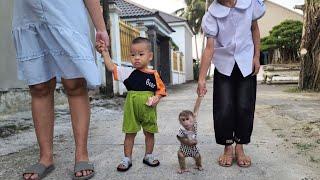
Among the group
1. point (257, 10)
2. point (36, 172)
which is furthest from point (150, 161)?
point (257, 10)

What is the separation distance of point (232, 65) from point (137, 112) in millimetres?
817

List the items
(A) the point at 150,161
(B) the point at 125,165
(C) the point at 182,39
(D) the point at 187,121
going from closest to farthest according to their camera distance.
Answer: (D) the point at 187,121 < (B) the point at 125,165 < (A) the point at 150,161 < (C) the point at 182,39

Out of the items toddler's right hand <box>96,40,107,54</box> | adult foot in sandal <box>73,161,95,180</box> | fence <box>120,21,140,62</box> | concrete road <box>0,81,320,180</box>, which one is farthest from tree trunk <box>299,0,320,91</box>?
adult foot in sandal <box>73,161,95,180</box>

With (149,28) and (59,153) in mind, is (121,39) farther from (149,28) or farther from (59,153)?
(59,153)

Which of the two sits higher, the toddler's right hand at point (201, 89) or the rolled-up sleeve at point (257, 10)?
the rolled-up sleeve at point (257, 10)

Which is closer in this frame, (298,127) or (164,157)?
(164,157)

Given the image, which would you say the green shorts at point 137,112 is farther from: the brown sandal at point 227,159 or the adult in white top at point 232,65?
the brown sandal at point 227,159

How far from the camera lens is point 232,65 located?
136 inches

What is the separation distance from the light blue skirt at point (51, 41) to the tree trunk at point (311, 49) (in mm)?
10864

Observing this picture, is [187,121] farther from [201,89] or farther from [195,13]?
[195,13]

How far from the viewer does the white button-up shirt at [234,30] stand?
11.1 feet

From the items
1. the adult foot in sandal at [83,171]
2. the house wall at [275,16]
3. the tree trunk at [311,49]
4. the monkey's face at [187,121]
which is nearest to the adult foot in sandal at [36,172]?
the adult foot in sandal at [83,171]

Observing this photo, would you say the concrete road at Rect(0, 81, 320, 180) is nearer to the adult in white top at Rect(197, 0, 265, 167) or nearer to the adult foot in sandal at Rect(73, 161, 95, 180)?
the adult foot in sandal at Rect(73, 161, 95, 180)

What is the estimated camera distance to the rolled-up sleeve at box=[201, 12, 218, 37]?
3.42 m
